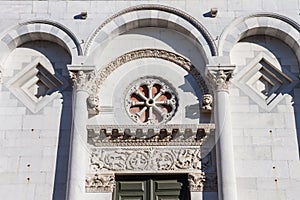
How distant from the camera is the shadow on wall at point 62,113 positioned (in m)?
11.4

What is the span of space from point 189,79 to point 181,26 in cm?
132

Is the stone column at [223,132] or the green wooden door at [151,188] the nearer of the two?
the stone column at [223,132]

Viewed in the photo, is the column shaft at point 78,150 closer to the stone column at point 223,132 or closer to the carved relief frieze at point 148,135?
the carved relief frieze at point 148,135

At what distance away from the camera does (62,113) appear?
12102 millimetres

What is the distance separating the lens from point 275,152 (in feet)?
37.9

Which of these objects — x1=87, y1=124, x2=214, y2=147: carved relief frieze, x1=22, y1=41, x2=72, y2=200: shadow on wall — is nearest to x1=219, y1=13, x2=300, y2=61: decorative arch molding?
x1=87, y1=124, x2=214, y2=147: carved relief frieze

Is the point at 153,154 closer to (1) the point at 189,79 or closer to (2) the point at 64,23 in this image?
(1) the point at 189,79

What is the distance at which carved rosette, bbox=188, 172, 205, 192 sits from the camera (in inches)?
441

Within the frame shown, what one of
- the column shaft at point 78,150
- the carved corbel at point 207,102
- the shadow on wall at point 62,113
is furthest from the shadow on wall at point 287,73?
the shadow on wall at point 62,113

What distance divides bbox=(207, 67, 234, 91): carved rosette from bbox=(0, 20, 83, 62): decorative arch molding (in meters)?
3.35

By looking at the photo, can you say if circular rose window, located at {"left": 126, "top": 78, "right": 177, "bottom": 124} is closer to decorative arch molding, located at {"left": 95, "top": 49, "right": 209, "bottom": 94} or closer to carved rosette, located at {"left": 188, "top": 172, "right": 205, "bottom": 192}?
decorative arch molding, located at {"left": 95, "top": 49, "right": 209, "bottom": 94}

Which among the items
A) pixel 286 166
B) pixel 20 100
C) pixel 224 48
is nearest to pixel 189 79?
pixel 224 48

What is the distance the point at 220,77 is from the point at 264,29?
6.10ft

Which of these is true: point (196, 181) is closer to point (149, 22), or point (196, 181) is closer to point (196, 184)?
point (196, 184)
